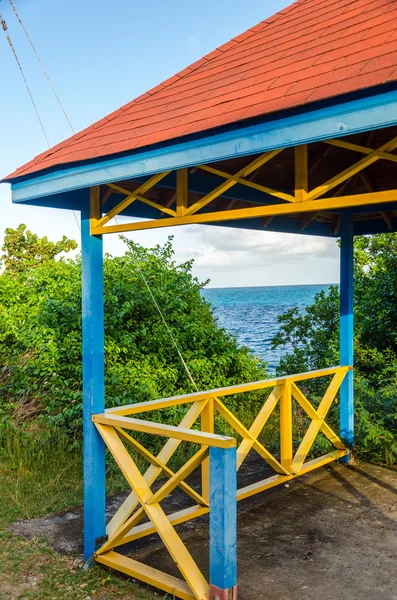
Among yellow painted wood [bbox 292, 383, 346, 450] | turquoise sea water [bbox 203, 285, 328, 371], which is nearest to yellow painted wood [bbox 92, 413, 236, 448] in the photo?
yellow painted wood [bbox 292, 383, 346, 450]

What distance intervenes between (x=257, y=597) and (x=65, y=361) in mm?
4545

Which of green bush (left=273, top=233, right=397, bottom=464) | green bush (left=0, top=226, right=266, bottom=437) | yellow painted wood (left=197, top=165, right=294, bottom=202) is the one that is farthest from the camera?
green bush (left=273, top=233, right=397, bottom=464)

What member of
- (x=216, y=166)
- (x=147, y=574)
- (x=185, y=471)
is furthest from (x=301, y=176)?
(x=147, y=574)

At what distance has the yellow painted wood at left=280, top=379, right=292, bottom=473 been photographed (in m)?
5.28

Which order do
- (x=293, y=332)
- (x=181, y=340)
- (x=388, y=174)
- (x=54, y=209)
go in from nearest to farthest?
(x=54, y=209) < (x=388, y=174) < (x=181, y=340) < (x=293, y=332)

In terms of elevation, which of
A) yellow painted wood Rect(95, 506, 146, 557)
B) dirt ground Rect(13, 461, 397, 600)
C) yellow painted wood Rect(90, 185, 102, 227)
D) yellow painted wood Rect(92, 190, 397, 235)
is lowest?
dirt ground Rect(13, 461, 397, 600)

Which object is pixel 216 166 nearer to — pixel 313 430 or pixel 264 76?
pixel 264 76

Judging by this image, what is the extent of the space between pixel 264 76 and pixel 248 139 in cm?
64

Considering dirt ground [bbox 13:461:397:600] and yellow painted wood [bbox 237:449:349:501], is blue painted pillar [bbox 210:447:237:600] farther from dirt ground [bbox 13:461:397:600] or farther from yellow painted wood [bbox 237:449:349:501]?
yellow painted wood [bbox 237:449:349:501]

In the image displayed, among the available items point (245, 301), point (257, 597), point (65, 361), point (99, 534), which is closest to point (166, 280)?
point (65, 361)

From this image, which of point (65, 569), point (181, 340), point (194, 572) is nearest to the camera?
point (194, 572)

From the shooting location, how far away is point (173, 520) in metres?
4.22

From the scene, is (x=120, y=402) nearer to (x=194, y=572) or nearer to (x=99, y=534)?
(x=99, y=534)

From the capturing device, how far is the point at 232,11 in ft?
27.7
